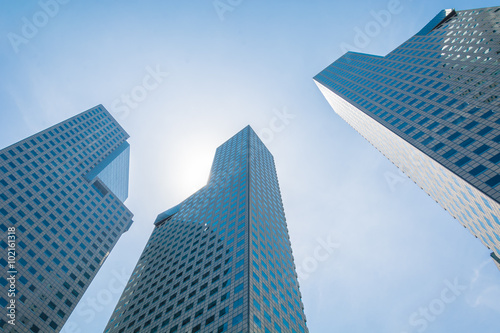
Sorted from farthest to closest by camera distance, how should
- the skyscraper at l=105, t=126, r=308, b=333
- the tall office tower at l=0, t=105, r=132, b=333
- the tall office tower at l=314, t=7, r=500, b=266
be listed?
the tall office tower at l=0, t=105, r=132, b=333, the tall office tower at l=314, t=7, r=500, b=266, the skyscraper at l=105, t=126, r=308, b=333

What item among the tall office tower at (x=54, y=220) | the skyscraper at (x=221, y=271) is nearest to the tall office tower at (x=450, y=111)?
the skyscraper at (x=221, y=271)

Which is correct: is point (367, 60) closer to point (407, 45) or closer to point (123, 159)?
point (407, 45)

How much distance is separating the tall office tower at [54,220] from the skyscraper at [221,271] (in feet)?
36.8

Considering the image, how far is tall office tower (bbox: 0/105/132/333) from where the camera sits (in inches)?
2105

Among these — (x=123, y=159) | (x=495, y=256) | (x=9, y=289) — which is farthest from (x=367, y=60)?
(x=9, y=289)

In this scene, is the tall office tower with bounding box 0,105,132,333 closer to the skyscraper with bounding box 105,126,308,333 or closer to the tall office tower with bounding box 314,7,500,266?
the skyscraper with bounding box 105,126,308,333

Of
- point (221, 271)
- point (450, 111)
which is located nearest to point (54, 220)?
point (221, 271)

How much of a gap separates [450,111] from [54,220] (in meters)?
84.4

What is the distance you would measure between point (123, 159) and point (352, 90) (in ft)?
308

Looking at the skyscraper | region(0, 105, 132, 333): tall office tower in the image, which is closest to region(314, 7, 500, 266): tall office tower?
the skyscraper

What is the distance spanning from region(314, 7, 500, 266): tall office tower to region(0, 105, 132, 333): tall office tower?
234 ft

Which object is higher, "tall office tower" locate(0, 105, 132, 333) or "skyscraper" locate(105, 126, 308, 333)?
"tall office tower" locate(0, 105, 132, 333)

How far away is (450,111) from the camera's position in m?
51.2

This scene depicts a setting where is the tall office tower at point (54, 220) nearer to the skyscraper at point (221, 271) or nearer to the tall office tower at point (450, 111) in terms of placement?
the skyscraper at point (221, 271)
